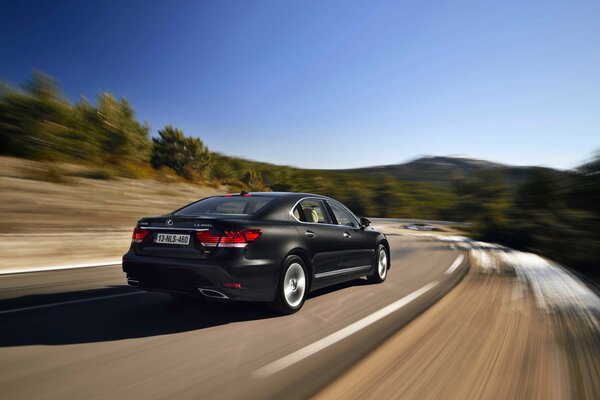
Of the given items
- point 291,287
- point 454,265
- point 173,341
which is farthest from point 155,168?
point 173,341

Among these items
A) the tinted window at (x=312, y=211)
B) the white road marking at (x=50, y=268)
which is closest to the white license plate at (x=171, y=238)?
the tinted window at (x=312, y=211)

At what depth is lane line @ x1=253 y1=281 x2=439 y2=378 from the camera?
337 centimetres

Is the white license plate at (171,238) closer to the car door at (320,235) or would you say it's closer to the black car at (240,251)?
the black car at (240,251)

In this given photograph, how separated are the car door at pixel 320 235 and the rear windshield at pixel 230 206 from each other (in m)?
0.49

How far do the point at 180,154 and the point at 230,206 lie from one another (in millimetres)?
34307

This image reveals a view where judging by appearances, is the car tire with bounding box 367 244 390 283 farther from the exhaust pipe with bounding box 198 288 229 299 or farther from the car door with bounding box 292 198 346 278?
the exhaust pipe with bounding box 198 288 229 299

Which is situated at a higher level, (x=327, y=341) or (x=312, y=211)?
(x=312, y=211)

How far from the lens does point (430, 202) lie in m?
114

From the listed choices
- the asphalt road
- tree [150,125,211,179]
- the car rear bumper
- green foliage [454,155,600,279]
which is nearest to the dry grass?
the asphalt road

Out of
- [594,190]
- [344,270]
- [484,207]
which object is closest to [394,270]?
[344,270]

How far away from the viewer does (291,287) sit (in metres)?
5.13

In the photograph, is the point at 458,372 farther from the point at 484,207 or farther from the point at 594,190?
the point at 484,207

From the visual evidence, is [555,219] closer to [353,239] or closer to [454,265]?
[454,265]

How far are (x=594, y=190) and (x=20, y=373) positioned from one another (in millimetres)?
18225
